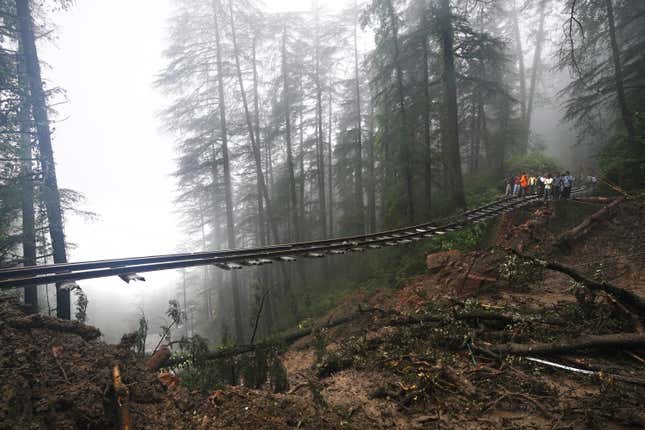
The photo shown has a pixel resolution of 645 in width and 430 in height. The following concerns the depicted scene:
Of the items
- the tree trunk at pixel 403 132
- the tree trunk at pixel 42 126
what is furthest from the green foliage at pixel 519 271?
the tree trunk at pixel 42 126

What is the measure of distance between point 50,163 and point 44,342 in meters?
8.16

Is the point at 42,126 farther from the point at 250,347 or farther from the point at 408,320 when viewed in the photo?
the point at 408,320

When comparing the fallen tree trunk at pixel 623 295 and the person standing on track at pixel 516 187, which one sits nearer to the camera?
the fallen tree trunk at pixel 623 295

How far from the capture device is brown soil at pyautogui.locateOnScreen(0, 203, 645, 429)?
2490 millimetres

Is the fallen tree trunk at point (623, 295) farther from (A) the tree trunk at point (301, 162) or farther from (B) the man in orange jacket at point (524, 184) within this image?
(A) the tree trunk at point (301, 162)

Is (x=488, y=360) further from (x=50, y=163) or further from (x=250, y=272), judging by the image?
(x=250, y=272)

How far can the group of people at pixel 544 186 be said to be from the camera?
1223 centimetres

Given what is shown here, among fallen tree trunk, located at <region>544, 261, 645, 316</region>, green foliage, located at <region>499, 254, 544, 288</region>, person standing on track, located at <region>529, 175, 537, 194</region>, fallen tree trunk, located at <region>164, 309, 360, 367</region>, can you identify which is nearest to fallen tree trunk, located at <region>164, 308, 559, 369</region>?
fallen tree trunk, located at <region>164, 309, 360, 367</region>

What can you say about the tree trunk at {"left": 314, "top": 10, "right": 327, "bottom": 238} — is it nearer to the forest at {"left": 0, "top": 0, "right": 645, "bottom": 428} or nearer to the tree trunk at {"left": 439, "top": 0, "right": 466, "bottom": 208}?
the forest at {"left": 0, "top": 0, "right": 645, "bottom": 428}

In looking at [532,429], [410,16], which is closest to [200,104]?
[410,16]

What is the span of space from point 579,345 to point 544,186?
14.3m

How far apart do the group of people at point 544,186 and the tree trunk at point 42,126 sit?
59.2 ft

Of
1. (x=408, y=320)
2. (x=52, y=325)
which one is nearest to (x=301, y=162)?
(x=408, y=320)

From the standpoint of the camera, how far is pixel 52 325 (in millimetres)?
3277
